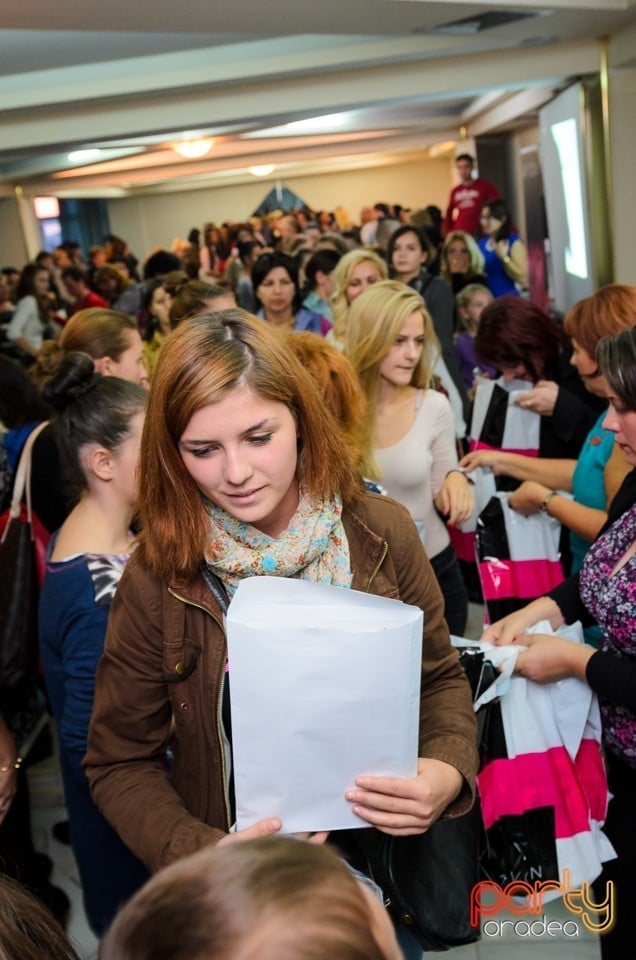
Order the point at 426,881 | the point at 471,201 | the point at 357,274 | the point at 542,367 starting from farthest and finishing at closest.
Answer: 1. the point at 471,201
2. the point at 357,274
3. the point at 542,367
4. the point at 426,881

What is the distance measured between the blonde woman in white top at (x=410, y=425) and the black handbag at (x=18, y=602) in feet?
3.31

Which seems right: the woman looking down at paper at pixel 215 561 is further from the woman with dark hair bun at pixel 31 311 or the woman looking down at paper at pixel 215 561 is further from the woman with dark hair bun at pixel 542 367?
the woman with dark hair bun at pixel 31 311

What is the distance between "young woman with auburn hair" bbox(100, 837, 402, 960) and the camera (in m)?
0.63

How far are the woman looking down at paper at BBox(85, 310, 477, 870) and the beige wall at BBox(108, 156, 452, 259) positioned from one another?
19.7 metres

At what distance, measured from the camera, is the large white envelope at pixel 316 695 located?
1.10 m

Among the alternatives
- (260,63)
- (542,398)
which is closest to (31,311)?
(260,63)

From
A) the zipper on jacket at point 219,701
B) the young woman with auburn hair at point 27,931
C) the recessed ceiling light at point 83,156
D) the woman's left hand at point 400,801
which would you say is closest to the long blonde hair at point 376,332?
the zipper on jacket at point 219,701

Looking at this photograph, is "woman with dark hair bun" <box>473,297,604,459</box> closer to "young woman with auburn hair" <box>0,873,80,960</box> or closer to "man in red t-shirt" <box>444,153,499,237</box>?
"young woman with auburn hair" <box>0,873,80,960</box>

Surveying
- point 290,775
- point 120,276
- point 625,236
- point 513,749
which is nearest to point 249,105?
point 625,236

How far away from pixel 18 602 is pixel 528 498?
1.51 m

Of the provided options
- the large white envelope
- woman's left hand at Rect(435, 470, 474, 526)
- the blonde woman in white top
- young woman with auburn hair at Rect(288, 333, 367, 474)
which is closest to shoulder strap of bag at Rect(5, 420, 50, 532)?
young woman with auburn hair at Rect(288, 333, 367, 474)

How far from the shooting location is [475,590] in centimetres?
417

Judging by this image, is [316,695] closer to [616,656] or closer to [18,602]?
[616,656]

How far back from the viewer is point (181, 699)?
52.2 inches
